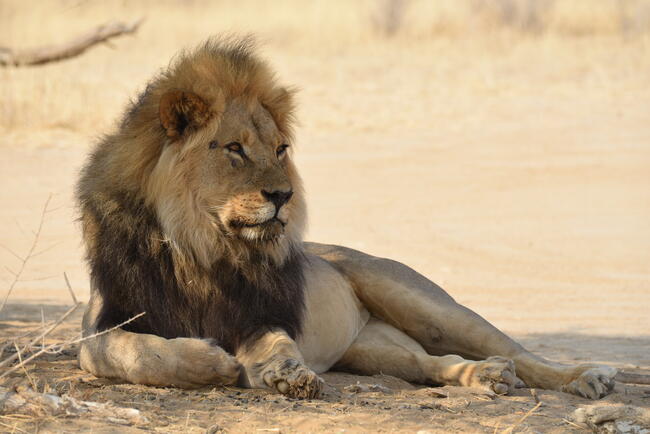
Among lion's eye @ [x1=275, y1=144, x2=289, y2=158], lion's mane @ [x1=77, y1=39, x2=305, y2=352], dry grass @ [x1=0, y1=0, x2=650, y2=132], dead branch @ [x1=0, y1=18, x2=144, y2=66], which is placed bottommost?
lion's mane @ [x1=77, y1=39, x2=305, y2=352]

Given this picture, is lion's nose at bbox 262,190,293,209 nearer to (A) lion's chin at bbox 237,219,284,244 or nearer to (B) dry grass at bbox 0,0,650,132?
(A) lion's chin at bbox 237,219,284,244

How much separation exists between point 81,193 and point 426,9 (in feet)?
68.3

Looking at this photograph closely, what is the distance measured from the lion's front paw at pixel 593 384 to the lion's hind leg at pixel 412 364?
0.27 m

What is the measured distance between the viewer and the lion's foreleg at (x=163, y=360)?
4.37 metres

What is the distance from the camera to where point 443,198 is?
480 inches

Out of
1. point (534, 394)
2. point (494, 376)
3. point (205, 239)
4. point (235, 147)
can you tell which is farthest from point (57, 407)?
point (534, 394)

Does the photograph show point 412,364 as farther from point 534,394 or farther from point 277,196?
point 277,196

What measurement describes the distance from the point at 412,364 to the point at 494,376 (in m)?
0.56

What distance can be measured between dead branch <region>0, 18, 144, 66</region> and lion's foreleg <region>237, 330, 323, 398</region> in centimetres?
581

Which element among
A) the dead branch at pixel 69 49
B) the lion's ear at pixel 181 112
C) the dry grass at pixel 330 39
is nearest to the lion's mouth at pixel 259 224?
the lion's ear at pixel 181 112

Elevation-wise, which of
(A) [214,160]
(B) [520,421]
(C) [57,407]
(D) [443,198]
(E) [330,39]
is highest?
(E) [330,39]

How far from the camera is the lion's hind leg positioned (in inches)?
195

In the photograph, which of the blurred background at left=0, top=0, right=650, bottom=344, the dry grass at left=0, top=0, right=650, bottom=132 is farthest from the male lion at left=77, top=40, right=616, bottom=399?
the dry grass at left=0, top=0, right=650, bottom=132

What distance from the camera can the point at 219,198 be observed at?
4.49m
